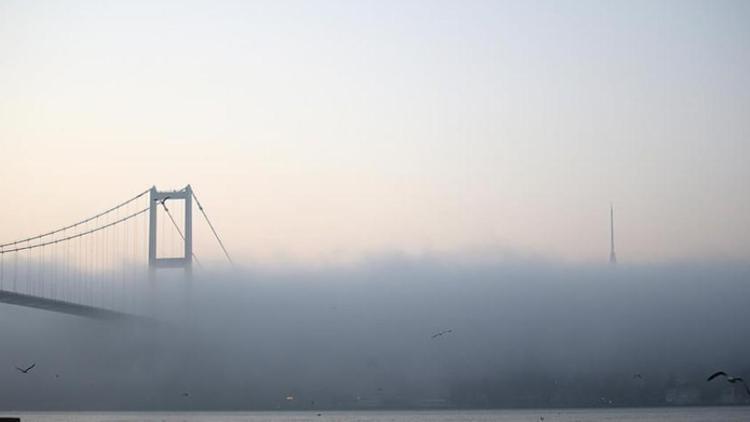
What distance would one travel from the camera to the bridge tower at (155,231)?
83875mm

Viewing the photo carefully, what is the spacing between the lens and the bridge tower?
275 feet

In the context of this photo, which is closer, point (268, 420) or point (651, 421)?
point (651, 421)

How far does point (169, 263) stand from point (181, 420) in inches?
469

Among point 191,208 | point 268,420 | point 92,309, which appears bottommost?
point 268,420

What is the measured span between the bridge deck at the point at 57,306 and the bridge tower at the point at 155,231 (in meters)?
8.10

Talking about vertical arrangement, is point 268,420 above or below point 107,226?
below

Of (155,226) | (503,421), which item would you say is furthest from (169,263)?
(503,421)

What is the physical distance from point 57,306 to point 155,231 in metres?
17.4

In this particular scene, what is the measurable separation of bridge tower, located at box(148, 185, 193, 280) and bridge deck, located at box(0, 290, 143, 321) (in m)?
8.10

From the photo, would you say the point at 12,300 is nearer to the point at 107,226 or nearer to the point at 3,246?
the point at 3,246

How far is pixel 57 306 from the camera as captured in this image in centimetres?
6994

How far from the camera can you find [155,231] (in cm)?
Result: 8675

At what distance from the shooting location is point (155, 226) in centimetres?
8719

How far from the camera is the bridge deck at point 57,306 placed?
2591 inches
